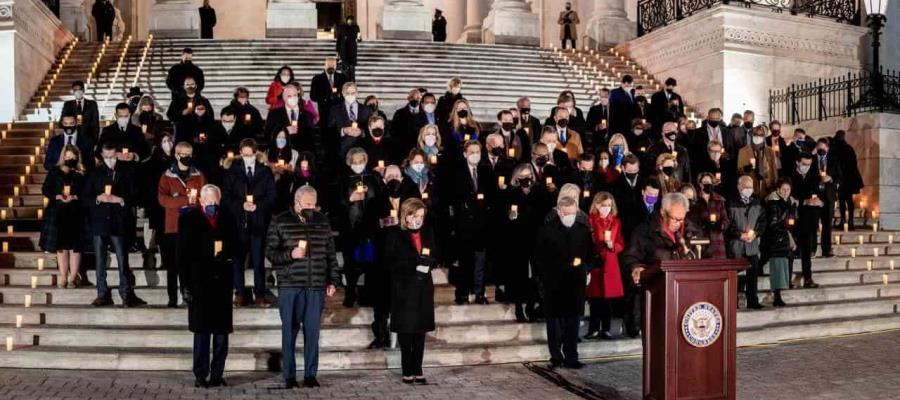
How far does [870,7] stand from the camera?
63.3 ft

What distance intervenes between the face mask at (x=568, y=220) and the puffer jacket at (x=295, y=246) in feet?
7.86

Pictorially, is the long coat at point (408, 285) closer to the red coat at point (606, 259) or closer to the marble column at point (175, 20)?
the red coat at point (606, 259)

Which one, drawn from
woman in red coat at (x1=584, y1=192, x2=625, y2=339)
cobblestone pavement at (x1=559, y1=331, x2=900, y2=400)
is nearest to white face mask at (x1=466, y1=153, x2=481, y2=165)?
woman in red coat at (x1=584, y1=192, x2=625, y2=339)

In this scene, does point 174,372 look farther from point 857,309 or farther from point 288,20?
point 288,20

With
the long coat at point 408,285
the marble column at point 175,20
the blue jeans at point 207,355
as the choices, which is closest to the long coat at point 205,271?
the blue jeans at point 207,355

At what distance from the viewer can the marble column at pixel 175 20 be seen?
28016 mm

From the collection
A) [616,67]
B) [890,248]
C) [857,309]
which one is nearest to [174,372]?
[857,309]

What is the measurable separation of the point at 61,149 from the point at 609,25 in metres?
19.9

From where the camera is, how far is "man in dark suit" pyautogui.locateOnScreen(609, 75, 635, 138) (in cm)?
1625

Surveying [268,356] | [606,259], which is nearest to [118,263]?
[268,356]

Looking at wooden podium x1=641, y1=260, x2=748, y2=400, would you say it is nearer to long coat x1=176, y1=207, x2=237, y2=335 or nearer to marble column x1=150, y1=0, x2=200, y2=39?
long coat x1=176, y1=207, x2=237, y2=335

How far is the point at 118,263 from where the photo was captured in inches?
446

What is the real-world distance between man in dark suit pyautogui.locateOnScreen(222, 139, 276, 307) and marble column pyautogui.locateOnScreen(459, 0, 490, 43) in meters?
24.2

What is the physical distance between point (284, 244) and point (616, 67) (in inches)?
736
